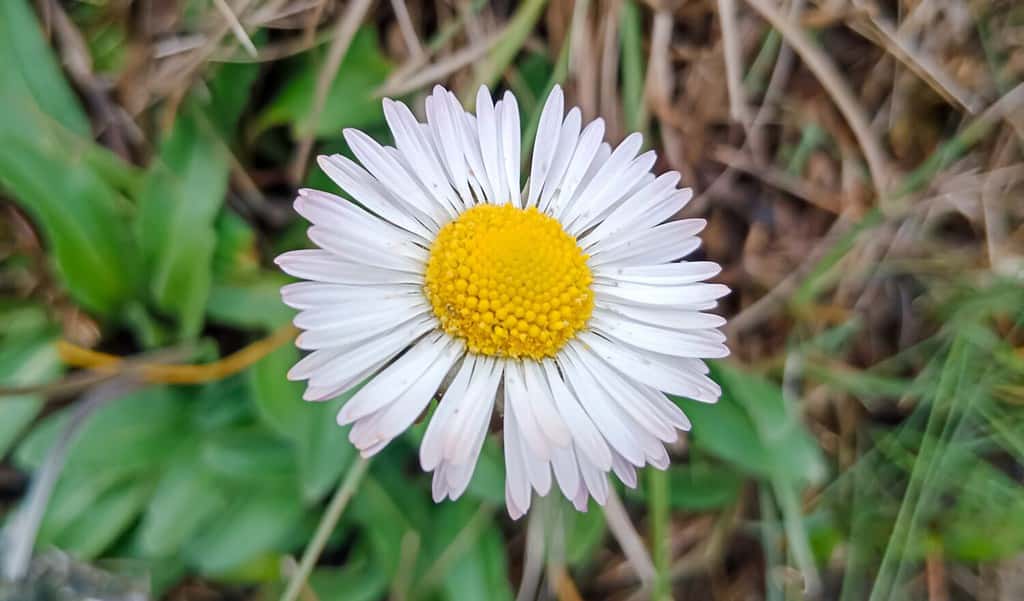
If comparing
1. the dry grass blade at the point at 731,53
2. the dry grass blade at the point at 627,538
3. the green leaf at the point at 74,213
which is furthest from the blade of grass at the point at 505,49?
the dry grass blade at the point at 627,538

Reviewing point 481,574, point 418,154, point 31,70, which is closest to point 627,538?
point 481,574

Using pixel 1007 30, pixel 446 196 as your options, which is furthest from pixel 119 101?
pixel 1007 30

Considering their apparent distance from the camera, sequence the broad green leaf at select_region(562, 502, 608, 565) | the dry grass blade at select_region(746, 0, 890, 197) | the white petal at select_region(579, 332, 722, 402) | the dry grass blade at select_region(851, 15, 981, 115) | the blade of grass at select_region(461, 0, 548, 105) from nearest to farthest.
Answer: the white petal at select_region(579, 332, 722, 402), the broad green leaf at select_region(562, 502, 608, 565), the blade of grass at select_region(461, 0, 548, 105), the dry grass blade at select_region(746, 0, 890, 197), the dry grass blade at select_region(851, 15, 981, 115)

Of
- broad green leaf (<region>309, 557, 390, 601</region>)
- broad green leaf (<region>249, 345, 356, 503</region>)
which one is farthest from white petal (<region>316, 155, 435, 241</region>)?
broad green leaf (<region>309, 557, 390, 601</region>)

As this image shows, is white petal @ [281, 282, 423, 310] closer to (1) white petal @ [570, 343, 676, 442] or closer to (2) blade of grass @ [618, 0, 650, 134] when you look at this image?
(1) white petal @ [570, 343, 676, 442]

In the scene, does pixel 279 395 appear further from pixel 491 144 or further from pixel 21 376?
pixel 491 144

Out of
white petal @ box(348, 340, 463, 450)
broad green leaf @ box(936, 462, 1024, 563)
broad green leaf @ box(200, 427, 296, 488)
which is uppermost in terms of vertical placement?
white petal @ box(348, 340, 463, 450)

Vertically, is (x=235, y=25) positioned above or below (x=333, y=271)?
above

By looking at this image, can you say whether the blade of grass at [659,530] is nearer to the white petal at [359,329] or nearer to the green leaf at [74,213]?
the white petal at [359,329]

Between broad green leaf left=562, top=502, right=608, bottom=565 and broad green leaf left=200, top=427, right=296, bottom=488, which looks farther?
broad green leaf left=562, top=502, right=608, bottom=565
